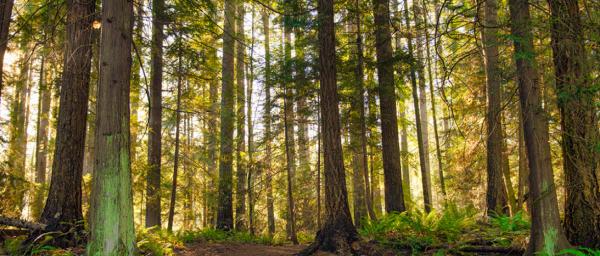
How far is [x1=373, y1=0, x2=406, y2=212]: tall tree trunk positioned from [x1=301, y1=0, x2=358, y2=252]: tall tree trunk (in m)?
3.03

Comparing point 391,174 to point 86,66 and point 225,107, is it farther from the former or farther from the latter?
point 86,66

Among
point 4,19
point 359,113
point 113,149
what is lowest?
point 113,149

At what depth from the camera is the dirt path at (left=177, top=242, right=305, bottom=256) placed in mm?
8902

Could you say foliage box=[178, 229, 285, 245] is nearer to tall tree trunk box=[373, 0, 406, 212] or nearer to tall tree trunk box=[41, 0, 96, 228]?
tall tree trunk box=[373, 0, 406, 212]

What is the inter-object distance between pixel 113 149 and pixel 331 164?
148 inches

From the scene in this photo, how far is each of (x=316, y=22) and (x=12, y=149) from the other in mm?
10204

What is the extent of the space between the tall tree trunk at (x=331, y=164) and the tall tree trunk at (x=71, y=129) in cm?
419

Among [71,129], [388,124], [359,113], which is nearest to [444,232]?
[388,124]

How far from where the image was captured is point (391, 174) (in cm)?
1016

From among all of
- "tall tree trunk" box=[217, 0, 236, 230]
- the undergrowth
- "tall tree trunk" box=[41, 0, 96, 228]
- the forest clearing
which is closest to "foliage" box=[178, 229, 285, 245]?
the forest clearing

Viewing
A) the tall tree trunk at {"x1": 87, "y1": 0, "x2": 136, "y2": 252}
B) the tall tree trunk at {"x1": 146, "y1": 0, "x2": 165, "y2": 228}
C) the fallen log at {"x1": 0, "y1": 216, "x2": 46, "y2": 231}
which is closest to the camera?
the tall tree trunk at {"x1": 87, "y1": 0, "x2": 136, "y2": 252}

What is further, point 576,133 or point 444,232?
point 444,232

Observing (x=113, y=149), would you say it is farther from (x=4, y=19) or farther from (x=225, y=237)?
(x=225, y=237)

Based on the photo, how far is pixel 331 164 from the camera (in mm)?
7160
